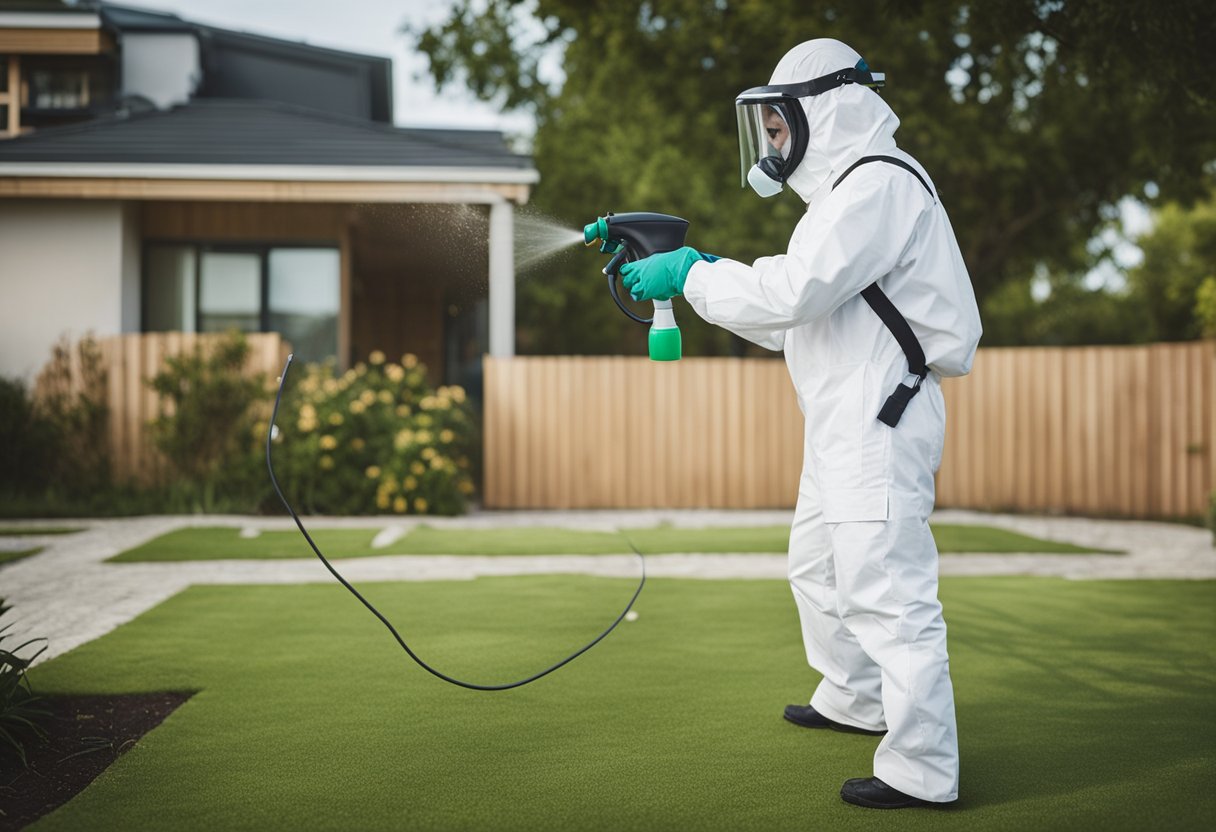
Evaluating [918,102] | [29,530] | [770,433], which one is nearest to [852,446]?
[29,530]

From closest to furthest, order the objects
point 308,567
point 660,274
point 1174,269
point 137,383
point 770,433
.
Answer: point 660,274 < point 308,567 < point 137,383 < point 770,433 < point 1174,269

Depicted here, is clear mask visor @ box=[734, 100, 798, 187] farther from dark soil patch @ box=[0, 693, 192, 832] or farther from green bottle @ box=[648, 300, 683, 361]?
dark soil patch @ box=[0, 693, 192, 832]

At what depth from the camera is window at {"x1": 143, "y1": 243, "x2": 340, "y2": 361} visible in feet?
48.4

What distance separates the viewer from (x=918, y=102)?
1656 cm

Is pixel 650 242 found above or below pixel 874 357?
above

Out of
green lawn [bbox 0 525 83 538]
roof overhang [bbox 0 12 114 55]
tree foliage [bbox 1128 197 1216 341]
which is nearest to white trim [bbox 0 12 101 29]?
roof overhang [bbox 0 12 114 55]

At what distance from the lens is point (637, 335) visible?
33.5 m

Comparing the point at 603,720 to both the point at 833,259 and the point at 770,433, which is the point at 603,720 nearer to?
the point at 833,259

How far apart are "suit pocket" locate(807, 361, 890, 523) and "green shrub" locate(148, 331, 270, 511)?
931 cm

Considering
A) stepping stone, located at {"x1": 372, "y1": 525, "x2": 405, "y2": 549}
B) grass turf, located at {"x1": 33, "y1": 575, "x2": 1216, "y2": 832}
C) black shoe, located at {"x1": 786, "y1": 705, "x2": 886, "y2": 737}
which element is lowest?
grass turf, located at {"x1": 33, "y1": 575, "x2": 1216, "y2": 832}

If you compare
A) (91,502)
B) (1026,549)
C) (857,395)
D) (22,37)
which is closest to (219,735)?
(857,395)

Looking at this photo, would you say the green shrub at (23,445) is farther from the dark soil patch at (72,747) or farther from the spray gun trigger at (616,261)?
the spray gun trigger at (616,261)

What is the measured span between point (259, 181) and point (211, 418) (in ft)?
9.10

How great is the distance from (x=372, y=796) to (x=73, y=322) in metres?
11.9
